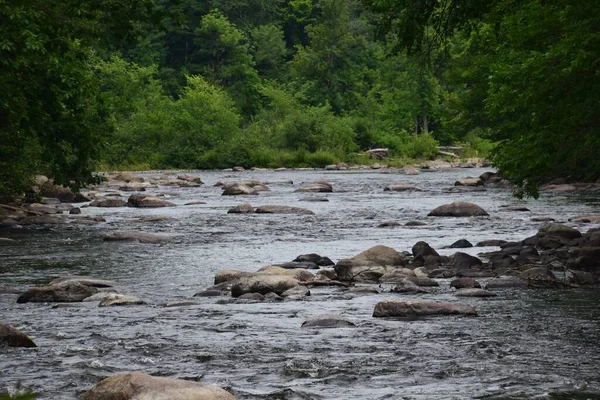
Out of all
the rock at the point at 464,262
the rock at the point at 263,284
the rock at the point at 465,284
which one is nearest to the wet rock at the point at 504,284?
the rock at the point at 465,284

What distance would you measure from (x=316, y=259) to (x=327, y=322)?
250 inches

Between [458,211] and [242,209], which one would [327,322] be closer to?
[458,211]

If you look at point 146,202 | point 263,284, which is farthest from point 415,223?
point 263,284

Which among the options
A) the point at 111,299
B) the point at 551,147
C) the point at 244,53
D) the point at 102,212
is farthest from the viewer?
the point at 244,53

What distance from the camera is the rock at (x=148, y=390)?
7.46 m

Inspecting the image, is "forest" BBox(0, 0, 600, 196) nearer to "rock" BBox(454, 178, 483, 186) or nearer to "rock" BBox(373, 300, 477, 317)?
"rock" BBox(454, 178, 483, 186)

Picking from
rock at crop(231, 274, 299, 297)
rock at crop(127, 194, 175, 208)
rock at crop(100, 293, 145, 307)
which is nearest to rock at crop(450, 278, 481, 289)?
rock at crop(231, 274, 299, 297)

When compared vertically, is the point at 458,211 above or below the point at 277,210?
above

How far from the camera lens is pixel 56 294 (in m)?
13.4

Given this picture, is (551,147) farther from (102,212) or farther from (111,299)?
(102,212)

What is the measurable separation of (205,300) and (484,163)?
55.0 meters

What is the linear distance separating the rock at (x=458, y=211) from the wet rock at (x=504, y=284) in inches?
526

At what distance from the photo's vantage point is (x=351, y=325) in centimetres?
1116

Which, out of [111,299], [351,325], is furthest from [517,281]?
[111,299]
